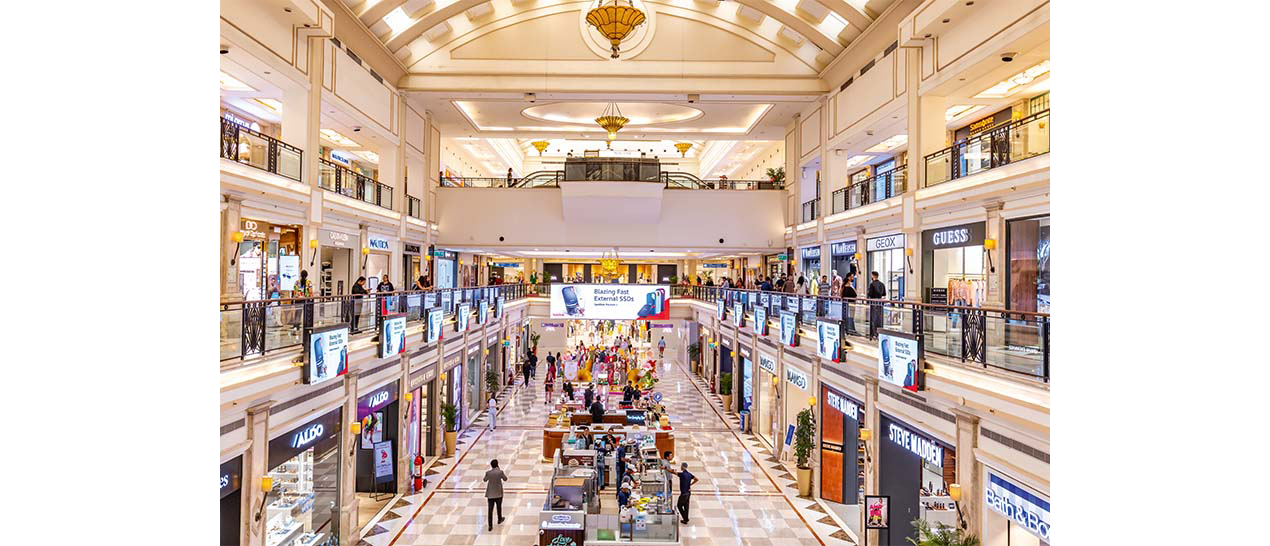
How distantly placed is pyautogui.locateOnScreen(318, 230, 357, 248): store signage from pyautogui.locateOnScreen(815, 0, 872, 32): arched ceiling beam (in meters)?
10.6

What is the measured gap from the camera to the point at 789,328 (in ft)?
38.8

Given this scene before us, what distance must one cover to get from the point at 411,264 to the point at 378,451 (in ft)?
A: 23.3

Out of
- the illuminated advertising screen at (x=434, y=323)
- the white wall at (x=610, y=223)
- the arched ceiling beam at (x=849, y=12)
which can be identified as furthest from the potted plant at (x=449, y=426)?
the arched ceiling beam at (x=849, y=12)

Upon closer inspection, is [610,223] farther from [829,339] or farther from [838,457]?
[829,339]

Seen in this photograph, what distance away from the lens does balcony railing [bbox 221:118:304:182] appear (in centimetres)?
841

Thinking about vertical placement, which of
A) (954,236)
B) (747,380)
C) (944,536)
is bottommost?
(747,380)

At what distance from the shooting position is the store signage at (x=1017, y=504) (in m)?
5.48

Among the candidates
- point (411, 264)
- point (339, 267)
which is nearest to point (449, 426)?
point (339, 267)

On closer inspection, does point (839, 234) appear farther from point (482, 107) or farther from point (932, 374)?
point (482, 107)

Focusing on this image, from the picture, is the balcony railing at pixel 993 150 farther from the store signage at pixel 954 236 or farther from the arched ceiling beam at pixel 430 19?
the arched ceiling beam at pixel 430 19

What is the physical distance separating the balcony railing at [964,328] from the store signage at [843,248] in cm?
468

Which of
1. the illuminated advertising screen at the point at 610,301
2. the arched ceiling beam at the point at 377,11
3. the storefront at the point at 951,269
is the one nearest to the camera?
the storefront at the point at 951,269

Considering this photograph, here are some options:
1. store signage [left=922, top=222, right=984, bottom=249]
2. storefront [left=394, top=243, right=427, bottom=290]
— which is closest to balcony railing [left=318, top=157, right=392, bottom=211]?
storefront [left=394, top=243, right=427, bottom=290]
